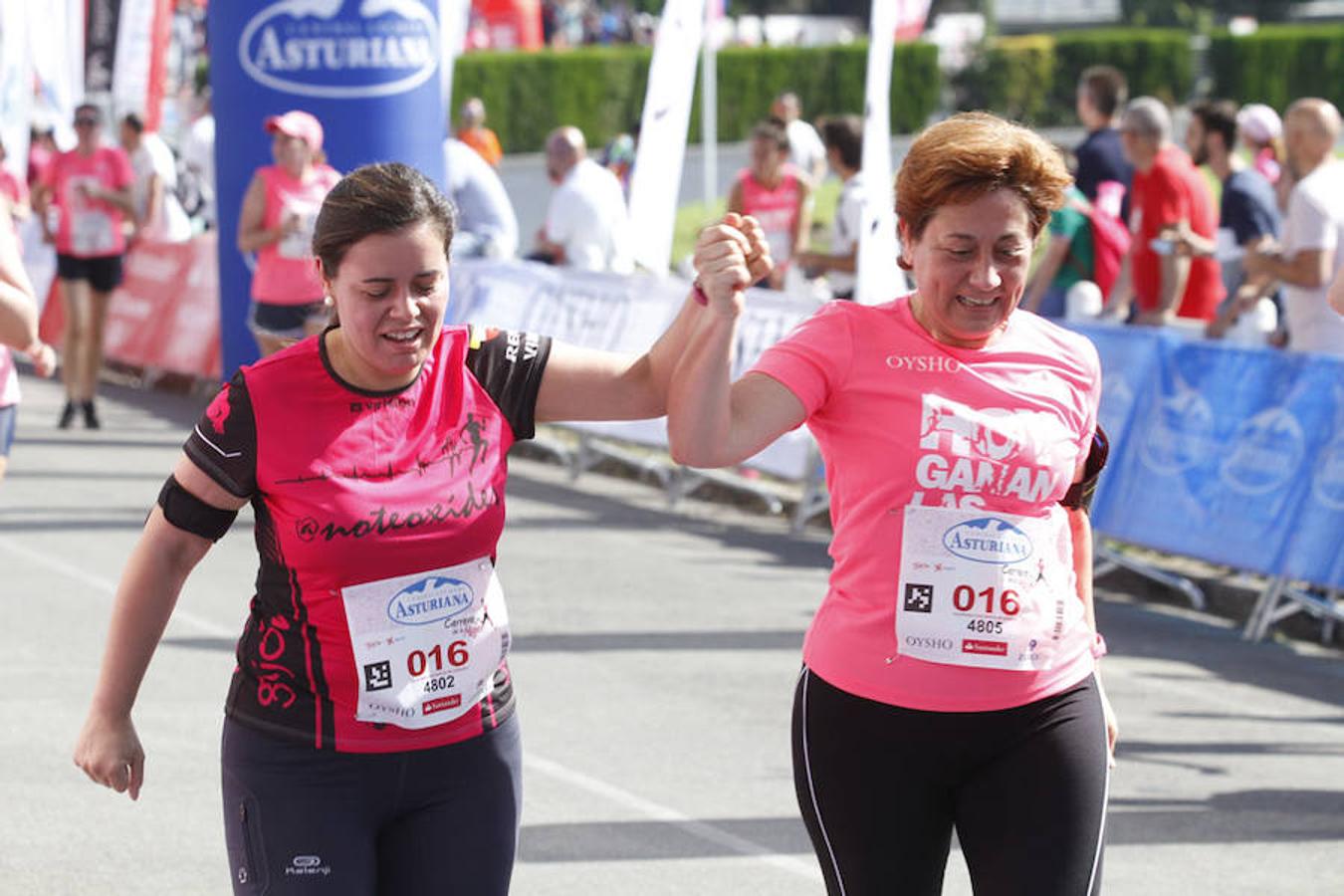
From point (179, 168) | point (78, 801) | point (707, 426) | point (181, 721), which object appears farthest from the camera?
point (179, 168)

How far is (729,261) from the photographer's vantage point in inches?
132

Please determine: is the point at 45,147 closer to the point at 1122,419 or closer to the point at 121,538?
the point at 121,538

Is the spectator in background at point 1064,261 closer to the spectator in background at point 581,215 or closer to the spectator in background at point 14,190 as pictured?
the spectator in background at point 581,215

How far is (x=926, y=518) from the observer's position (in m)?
3.74

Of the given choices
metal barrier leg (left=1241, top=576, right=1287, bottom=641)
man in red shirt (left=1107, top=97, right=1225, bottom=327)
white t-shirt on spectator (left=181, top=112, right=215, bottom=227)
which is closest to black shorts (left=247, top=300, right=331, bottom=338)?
man in red shirt (left=1107, top=97, right=1225, bottom=327)

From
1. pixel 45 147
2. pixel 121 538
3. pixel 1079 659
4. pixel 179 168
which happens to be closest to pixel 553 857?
pixel 1079 659

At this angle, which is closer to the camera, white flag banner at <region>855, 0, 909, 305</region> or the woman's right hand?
the woman's right hand

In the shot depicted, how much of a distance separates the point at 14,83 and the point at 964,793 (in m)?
17.7

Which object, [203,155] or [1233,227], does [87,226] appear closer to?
[203,155]

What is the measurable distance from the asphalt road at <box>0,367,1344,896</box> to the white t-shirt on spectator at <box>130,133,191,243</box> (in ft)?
20.8

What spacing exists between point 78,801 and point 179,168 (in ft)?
50.8

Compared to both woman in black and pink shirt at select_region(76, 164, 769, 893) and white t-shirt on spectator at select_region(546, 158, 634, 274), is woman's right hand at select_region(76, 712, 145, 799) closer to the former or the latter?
woman in black and pink shirt at select_region(76, 164, 769, 893)

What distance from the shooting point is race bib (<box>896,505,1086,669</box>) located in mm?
3707

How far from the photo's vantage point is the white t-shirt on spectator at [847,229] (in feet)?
41.7
